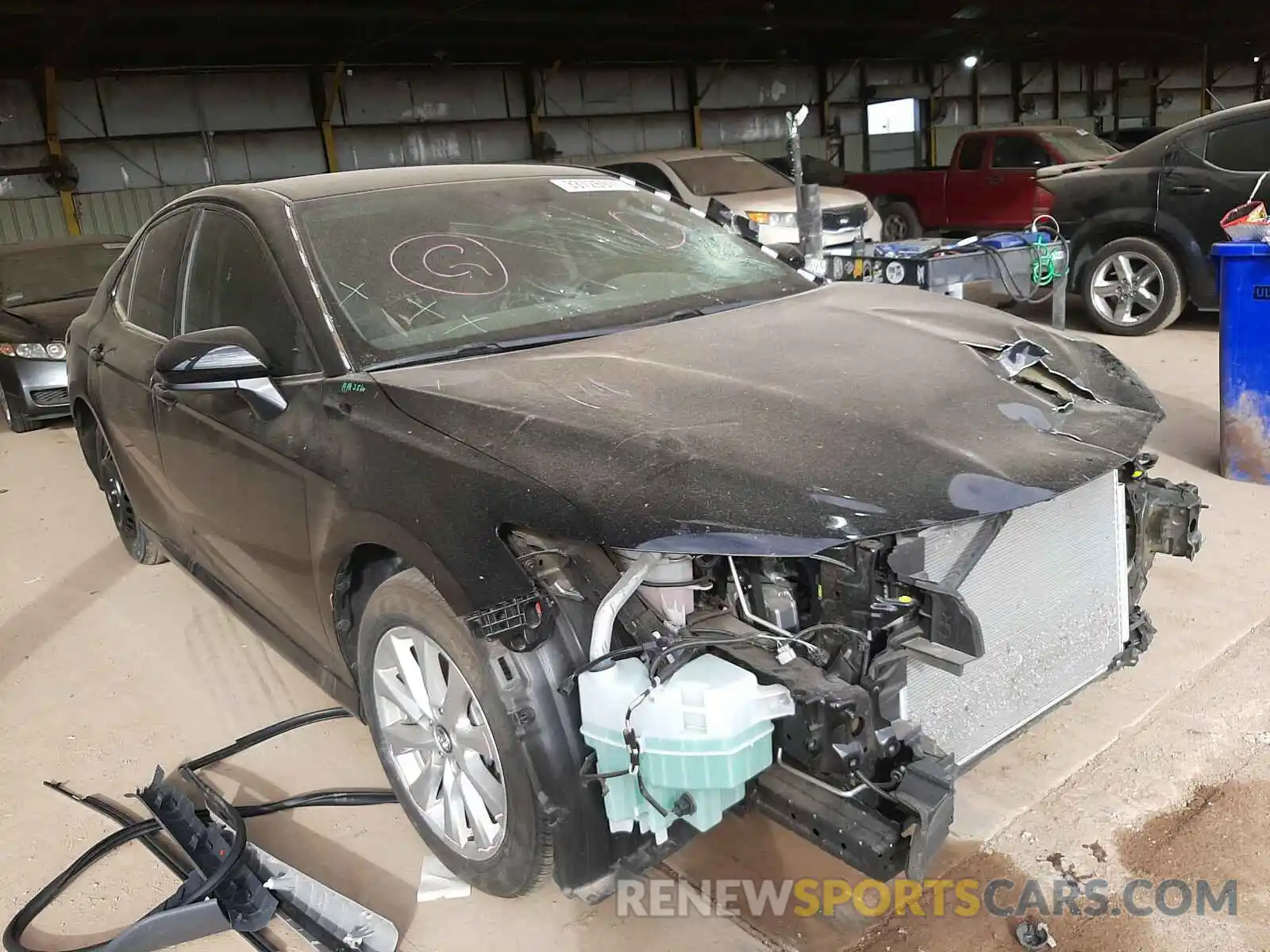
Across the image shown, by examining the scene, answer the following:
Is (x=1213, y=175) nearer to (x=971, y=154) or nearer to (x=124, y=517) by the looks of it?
(x=971, y=154)

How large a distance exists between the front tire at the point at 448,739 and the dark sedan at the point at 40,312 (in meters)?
5.75

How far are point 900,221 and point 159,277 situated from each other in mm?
10857

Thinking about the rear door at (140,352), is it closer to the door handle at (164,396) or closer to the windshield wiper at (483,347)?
the door handle at (164,396)

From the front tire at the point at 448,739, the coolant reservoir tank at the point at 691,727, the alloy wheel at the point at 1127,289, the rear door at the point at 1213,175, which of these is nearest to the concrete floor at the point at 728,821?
the front tire at the point at 448,739

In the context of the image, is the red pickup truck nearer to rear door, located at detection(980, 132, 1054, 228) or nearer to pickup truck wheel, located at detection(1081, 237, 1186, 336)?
rear door, located at detection(980, 132, 1054, 228)

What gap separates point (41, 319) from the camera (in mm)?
7262

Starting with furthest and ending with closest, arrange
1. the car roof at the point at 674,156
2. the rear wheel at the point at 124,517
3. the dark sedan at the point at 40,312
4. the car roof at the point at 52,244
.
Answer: the car roof at the point at 674,156 < the car roof at the point at 52,244 < the dark sedan at the point at 40,312 < the rear wheel at the point at 124,517

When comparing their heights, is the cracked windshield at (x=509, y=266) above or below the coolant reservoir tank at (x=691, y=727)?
above

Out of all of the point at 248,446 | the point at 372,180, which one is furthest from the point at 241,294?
the point at 372,180

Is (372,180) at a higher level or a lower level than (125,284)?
higher

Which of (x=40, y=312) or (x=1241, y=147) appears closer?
(x=1241, y=147)

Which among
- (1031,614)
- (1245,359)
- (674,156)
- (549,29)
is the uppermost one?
(549,29)

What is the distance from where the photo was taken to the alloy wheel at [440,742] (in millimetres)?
1990

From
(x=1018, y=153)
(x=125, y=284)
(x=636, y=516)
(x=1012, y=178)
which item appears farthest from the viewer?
(x=1018, y=153)
